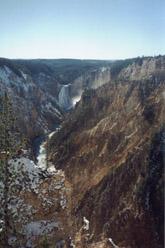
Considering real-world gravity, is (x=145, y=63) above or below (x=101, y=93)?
above

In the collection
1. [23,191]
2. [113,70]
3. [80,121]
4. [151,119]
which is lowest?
[23,191]

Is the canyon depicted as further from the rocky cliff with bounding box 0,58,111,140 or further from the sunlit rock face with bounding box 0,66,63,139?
the rocky cliff with bounding box 0,58,111,140

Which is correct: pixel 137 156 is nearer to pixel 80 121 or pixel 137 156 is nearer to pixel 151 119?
pixel 151 119

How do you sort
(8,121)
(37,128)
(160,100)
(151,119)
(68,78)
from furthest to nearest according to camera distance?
1. (68,78)
2. (37,128)
3. (160,100)
4. (151,119)
5. (8,121)

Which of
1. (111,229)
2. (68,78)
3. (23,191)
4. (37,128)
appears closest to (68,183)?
(23,191)

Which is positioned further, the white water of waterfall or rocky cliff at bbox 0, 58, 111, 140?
rocky cliff at bbox 0, 58, 111, 140

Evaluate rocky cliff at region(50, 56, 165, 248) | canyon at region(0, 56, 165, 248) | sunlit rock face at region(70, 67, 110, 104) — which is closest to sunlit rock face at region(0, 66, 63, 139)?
canyon at region(0, 56, 165, 248)

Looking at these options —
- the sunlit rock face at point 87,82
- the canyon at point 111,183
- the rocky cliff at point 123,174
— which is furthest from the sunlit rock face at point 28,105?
the sunlit rock face at point 87,82

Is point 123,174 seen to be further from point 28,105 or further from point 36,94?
point 36,94
